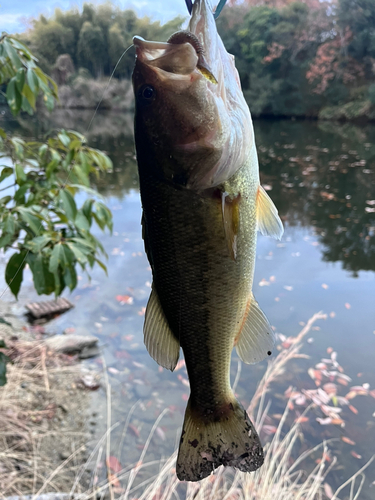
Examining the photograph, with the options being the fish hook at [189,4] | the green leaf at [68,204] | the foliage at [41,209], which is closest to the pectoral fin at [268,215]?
the fish hook at [189,4]

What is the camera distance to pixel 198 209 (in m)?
0.85

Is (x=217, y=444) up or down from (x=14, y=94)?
down

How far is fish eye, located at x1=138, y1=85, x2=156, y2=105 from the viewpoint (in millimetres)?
824

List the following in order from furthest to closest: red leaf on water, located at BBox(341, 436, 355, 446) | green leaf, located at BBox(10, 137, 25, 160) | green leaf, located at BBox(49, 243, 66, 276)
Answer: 1. red leaf on water, located at BBox(341, 436, 355, 446)
2. green leaf, located at BBox(10, 137, 25, 160)
3. green leaf, located at BBox(49, 243, 66, 276)

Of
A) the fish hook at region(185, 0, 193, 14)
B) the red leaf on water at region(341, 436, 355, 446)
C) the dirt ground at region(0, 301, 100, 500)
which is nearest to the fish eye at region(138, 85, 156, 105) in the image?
the fish hook at region(185, 0, 193, 14)

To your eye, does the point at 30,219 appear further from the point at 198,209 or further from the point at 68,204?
the point at 198,209

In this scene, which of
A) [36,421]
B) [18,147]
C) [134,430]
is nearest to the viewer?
[18,147]

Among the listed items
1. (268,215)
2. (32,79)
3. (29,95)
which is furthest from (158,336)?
(29,95)

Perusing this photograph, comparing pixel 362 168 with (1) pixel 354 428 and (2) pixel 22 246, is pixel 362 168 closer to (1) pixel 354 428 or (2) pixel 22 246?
(1) pixel 354 428

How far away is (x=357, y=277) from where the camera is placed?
5.71 metres

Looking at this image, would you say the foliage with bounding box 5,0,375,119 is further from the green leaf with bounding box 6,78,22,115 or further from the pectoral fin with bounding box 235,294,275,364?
the pectoral fin with bounding box 235,294,275,364

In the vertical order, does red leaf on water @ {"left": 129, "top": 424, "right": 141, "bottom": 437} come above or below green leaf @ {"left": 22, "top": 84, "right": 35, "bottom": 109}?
below

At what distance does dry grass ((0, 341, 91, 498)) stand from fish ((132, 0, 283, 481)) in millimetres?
1654

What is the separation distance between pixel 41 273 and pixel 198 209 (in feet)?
3.64
